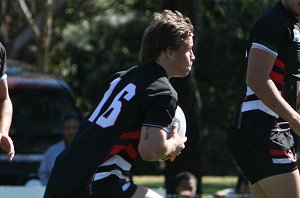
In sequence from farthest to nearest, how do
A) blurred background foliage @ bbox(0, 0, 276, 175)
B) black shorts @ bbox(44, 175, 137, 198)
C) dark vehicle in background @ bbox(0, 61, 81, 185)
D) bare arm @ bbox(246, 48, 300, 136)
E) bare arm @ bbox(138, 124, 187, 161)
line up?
blurred background foliage @ bbox(0, 0, 276, 175) → dark vehicle in background @ bbox(0, 61, 81, 185) → bare arm @ bbox(246, 48, 300, 136) → black shorts @ bbox(44, 175, 137, 198) → bare arm @ bbox(138, 124, 187, 161)

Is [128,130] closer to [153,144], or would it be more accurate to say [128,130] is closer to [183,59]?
[153,144]

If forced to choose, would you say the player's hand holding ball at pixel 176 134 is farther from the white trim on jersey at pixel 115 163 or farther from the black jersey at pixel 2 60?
the black jersey at pixel 2 60

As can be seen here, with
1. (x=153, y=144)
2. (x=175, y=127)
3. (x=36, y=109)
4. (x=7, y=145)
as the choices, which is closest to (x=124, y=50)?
(x=36, y=109)

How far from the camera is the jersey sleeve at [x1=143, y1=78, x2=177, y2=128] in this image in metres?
4.74

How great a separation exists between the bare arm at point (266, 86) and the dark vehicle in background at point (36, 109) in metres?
7.16

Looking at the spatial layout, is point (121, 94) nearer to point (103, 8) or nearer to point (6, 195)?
point (6, 195)

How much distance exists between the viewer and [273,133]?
595 cm

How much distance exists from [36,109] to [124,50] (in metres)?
15.7

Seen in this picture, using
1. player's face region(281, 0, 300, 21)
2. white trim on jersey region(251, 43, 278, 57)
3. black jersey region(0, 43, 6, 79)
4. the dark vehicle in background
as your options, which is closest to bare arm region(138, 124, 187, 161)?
white trim on jersey region(251, 43, 278, 57)

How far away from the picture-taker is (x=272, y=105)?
572 centimetres

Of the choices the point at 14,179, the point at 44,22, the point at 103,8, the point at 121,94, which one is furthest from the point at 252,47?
the point at 103,8

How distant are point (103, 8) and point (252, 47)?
2220 cm

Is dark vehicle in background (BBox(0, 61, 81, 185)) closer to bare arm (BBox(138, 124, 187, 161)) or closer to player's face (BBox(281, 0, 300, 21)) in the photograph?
player's face (BBox(281, 0, 300, 21))

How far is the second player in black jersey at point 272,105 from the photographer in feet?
18.9
